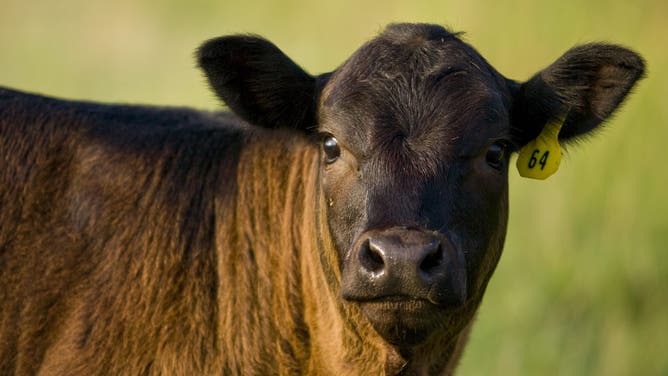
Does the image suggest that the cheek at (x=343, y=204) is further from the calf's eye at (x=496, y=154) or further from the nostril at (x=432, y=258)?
the calf's eye at (x=496, y=154)

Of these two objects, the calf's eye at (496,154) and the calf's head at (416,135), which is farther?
the calf's eye at (496,154)

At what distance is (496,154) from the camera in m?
6.87

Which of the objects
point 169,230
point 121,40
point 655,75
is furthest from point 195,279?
point 121,40

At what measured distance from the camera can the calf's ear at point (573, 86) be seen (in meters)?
7.23

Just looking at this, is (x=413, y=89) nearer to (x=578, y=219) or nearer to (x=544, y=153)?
(x=544, y=153)

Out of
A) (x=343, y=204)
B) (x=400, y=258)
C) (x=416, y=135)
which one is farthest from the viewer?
(x=343, y=204)

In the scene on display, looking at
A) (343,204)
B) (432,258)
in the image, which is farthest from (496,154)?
(432,258)

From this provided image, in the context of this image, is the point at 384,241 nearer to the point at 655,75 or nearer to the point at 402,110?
the point at 402,110

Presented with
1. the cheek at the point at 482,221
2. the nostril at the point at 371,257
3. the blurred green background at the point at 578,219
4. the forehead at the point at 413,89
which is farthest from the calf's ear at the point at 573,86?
the blurred green background at the point at 578,219

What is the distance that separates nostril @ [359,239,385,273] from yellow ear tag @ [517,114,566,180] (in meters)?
1.76

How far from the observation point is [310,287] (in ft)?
23.9

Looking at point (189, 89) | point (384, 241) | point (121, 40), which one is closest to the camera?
point (384, 241)

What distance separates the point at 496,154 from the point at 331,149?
0.96m

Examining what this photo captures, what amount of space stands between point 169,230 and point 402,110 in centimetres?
171
